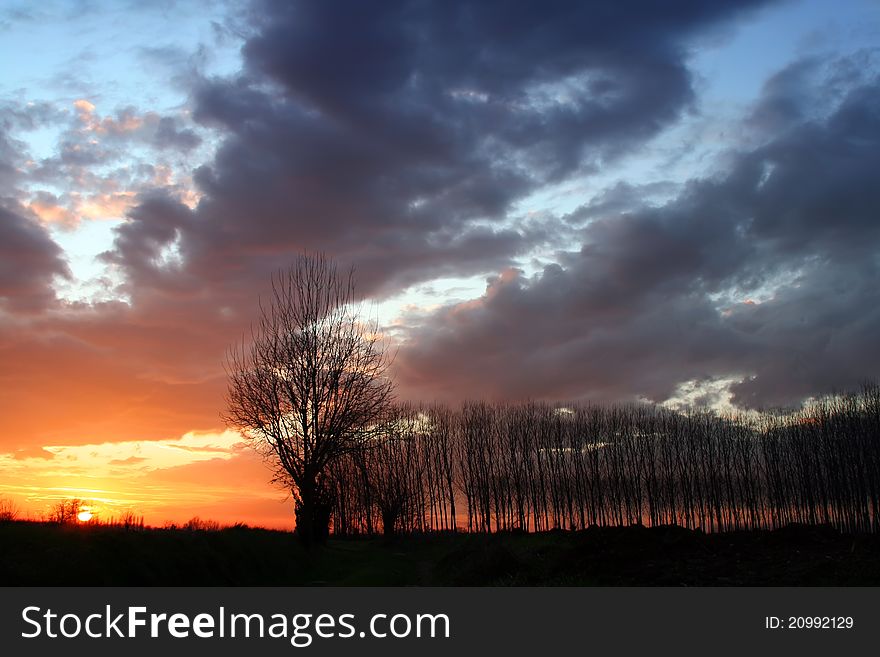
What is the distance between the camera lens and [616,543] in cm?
2017

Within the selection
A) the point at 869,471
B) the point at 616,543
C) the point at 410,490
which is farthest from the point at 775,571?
the point at 410,490

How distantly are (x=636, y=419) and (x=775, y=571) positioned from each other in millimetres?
61236

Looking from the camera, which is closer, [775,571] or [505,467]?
[775,571]

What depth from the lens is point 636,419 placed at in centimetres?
7581

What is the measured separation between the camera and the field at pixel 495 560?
14.7 m

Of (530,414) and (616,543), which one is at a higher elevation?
(530,414)

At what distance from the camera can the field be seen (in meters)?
14.7

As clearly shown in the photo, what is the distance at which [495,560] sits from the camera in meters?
21.8

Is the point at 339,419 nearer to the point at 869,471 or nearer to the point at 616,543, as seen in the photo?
the point at 616,543

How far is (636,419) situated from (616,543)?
58.2 metres

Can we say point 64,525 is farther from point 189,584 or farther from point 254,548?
point 254,548
